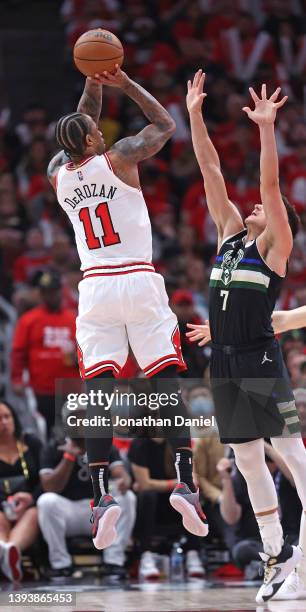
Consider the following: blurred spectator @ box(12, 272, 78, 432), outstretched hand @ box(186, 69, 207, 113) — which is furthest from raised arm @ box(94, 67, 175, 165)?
blurred spectator @ box(12, 272, 78, 432)

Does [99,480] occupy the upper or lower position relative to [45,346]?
lower

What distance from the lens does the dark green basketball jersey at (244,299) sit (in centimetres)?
778

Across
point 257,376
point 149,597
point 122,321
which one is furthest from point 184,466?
point 149,597

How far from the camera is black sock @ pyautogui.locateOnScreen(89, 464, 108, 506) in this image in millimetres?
7616

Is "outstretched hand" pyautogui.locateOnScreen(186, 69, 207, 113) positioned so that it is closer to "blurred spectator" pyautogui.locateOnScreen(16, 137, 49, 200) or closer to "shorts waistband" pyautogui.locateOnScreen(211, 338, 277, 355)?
"shorts waistband" pyautogui.locateOnScreen(211, 338, 277, 355)

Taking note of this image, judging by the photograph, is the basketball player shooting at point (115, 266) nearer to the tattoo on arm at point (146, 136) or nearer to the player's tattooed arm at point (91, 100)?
the tattoo on arm at point (146, 136)

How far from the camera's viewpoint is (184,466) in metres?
7.66

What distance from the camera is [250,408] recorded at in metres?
7.89

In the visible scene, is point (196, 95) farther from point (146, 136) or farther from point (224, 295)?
point (224, 295)

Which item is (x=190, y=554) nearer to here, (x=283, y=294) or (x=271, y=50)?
(x=283, y=294)

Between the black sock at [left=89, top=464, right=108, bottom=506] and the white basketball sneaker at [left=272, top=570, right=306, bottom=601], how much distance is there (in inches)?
57.9

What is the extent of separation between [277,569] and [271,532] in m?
0.25

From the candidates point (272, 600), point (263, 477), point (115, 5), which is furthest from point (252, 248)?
point (115, 5)

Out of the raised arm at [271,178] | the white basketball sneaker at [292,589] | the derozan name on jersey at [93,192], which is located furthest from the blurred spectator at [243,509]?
the derozan name on jersey at [93,192]
